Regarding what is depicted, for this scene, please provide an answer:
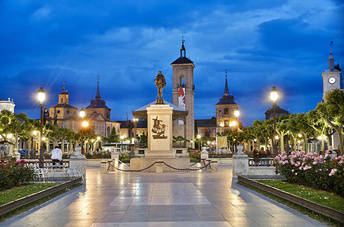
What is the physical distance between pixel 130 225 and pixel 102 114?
497ft

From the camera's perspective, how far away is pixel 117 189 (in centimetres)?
1664

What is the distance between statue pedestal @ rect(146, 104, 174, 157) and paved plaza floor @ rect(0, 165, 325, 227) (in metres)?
13.6

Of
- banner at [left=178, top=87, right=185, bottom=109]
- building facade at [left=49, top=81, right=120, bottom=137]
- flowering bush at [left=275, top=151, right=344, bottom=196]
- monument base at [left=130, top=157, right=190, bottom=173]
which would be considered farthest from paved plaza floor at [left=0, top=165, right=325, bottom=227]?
building facade at [left=49, top=81, right=120, bottom=137]

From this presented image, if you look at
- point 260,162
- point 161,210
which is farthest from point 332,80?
point 161,210

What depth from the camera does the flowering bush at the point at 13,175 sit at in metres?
14.7

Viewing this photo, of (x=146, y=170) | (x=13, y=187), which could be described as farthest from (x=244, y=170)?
(x=13, y=187)

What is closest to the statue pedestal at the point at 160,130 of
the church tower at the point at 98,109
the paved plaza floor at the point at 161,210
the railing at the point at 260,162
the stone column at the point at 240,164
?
the railing at the point at 260,162

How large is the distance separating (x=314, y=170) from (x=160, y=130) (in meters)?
16.3

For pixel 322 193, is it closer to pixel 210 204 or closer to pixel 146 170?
pixel 210 204

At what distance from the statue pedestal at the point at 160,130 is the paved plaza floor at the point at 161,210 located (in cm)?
1361

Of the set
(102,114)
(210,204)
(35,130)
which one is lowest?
(210,204)

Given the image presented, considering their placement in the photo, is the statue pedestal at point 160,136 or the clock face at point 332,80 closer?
the statue pedestal at point 160,136

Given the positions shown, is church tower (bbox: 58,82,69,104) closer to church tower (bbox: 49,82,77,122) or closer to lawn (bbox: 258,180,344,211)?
church tower (bbox: 49,82,77,122)

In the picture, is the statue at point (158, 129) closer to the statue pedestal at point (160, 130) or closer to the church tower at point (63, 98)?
the statue pedestal at point (160, 130)
